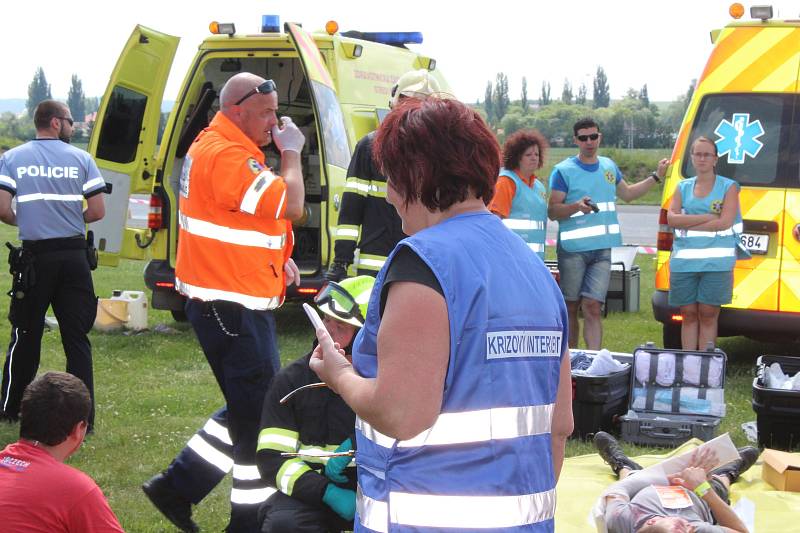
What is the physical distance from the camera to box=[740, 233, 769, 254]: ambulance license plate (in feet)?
26.3

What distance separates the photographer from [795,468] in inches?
214

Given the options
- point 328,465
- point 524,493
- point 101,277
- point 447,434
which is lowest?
point 101,277

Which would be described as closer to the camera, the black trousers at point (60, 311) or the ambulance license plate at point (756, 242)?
the black trousers at point (60, 311)

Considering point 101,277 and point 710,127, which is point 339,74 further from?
point 101,277

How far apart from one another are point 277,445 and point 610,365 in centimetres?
320

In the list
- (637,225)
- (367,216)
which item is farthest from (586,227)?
(637,225)

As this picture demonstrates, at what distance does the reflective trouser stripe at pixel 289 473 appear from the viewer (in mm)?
3934

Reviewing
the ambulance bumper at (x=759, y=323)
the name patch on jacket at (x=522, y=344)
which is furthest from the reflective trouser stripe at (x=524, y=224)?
the name patch on jacket at (x=522, y=344)

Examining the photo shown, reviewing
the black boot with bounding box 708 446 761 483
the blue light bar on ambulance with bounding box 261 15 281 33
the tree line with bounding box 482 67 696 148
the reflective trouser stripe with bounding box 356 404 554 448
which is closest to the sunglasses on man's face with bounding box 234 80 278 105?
the reflective trouser stripe with bounding box 356 404 554 448

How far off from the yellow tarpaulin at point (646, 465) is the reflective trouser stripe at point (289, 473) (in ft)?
4.85

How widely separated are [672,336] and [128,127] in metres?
4.47

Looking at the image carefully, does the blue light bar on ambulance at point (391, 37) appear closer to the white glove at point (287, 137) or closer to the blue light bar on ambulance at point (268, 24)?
the blue light bar on ambulance at point (268, 24)

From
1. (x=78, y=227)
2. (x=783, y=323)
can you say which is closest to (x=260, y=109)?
(x=78, y=227)

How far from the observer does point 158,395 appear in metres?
7.53
